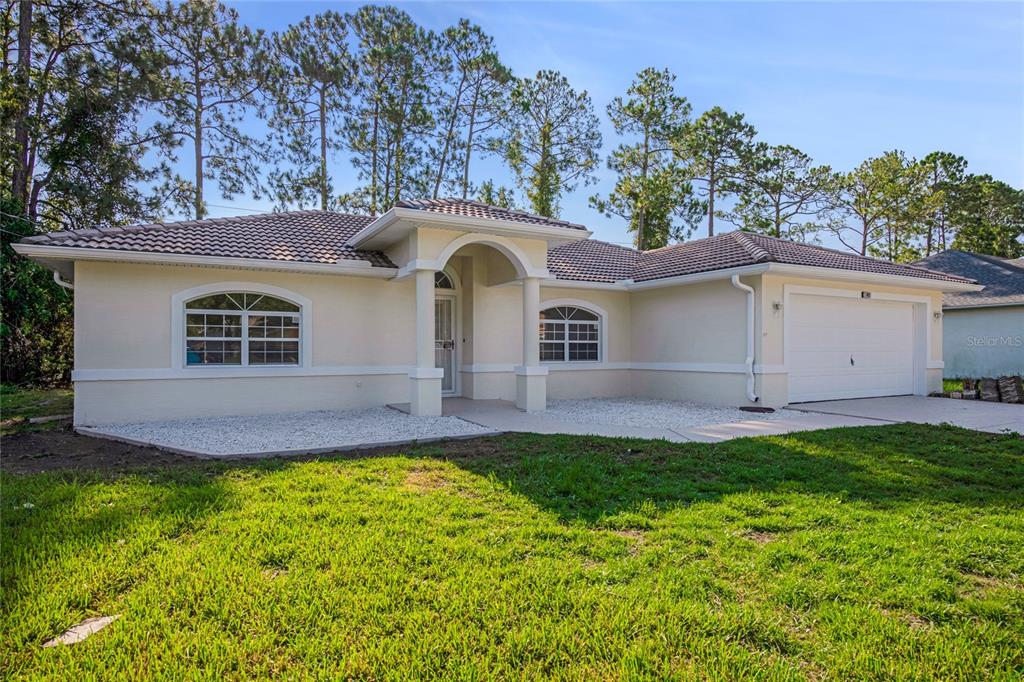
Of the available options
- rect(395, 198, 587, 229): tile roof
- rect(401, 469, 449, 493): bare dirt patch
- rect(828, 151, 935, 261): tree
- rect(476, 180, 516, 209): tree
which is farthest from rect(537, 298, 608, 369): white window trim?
rect(828, 151, 935, 261): tree

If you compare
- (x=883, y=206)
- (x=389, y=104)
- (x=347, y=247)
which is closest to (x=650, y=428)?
(x=347, y=247)

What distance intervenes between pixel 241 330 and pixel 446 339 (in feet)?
14.8

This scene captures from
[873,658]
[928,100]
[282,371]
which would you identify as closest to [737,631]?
[873,658]

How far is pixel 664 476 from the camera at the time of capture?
6.24m

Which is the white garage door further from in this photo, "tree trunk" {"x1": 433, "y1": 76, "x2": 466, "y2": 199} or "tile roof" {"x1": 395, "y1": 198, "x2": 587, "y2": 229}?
"tree trunk" {"x1": 433, "y1": 76, "x2": 466, "y2": 199}

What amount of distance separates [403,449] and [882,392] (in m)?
12.5

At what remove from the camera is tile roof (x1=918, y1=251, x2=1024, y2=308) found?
61.4 ft

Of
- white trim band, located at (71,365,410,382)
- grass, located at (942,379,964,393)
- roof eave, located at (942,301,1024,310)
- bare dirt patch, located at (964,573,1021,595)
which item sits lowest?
bare dirt patch, located at (964,573,1021,595)

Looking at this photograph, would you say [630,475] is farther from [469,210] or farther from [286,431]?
[469,210]

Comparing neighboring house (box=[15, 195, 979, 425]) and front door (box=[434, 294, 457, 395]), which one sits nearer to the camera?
neighboring house (box=[15, 195, 979, 425])

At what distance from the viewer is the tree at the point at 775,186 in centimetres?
3038

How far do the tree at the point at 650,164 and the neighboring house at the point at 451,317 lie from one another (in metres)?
14.8

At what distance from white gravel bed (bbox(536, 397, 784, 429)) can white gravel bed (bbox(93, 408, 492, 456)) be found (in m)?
2.52

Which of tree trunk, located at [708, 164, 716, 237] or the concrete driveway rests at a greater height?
tree trunk, located at [708, 164, 716, 237]
